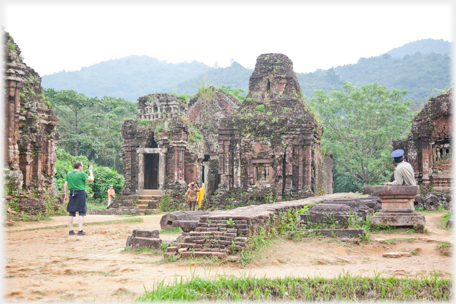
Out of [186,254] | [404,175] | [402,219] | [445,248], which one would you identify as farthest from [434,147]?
[186,254]

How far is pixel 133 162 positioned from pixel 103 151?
1485cm

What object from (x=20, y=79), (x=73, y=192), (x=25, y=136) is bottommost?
(x=73, y=192)

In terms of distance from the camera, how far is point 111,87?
125 m

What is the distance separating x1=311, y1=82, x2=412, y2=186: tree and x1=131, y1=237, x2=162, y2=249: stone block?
78.3 feet

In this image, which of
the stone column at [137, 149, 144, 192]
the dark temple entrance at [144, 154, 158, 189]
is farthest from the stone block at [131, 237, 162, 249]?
the dark temple entrance at [144, 154, 158, 189]

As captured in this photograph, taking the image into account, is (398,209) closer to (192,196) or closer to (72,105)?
(192,196)

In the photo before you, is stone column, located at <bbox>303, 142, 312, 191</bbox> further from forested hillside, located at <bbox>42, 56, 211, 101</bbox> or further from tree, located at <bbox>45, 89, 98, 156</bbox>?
forested hillside, located at <bbox>42, 56, 211, 101</bbox>

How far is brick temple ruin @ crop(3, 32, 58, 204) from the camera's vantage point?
12219 millimetres

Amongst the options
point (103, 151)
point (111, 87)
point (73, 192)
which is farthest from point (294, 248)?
point (111, 87)

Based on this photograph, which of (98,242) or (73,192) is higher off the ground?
(73,192)

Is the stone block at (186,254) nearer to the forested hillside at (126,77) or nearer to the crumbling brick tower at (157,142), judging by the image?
the crumbling brick tower at (157,142)

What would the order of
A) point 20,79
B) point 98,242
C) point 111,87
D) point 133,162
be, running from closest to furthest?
1. point 98,242
2. point 20,79
3. point 133,162
4. point 111,87

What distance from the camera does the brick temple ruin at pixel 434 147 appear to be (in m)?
16.0

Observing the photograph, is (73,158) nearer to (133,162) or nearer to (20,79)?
(133,162)
